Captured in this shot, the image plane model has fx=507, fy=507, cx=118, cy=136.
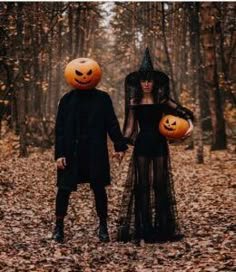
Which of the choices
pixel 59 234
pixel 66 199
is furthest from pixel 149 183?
pixel 59 234

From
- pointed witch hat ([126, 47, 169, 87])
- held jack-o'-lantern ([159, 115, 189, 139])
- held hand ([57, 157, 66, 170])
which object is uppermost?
pointed witch hat ([126, 47, 169, 87])

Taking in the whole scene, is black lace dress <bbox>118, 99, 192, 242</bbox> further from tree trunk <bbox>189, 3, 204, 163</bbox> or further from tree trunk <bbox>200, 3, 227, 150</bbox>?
tree trunk <bbox>200, 3, 227, 150</bbox>

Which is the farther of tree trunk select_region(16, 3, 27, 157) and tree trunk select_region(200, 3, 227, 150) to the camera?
tree trunk select_region(200, 3, 227, 150)

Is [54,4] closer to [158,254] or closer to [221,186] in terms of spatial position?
[221,186]

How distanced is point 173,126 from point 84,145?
3.84 feet

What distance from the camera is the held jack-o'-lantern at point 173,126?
21.2 feet

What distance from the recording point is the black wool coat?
651 cm

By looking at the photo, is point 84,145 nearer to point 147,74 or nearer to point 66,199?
point 66,199

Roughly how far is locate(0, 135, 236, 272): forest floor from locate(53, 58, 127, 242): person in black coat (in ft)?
1.73

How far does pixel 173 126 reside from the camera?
21.2 ft

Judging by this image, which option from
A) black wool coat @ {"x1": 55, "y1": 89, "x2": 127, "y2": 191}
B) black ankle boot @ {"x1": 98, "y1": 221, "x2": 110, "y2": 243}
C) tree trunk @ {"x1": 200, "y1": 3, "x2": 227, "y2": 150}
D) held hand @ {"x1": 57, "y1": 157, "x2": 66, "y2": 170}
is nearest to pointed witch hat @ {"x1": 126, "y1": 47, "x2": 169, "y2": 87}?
black wool coat @ {"x1": 55, "y1": 89, "x2": 127, "y2": 191}

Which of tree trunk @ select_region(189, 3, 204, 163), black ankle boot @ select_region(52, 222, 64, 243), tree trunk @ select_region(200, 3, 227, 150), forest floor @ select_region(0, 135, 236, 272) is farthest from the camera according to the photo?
tree trunk @ select_region(200, 3, 227, 150)

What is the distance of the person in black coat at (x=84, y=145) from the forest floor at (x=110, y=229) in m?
0.53

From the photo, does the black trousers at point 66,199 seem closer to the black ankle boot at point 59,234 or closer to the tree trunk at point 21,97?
the black ankle boot at point 59,234
